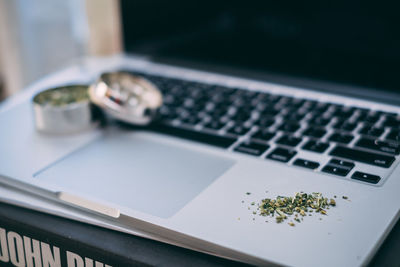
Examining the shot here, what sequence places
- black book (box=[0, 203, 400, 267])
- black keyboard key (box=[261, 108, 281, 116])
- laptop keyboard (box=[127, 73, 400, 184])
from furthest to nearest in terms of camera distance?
black keyboard key (box=[261, 108, 281, 116]) → laptop keyboard (box=[127, 73, 400, 184]) → black book (box=[0, 203, 400, 267])

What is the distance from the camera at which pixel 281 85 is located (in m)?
0.71

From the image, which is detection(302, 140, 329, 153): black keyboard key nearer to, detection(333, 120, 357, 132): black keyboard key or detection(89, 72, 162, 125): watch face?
detection(333, 120, 357, 132): black keyboard key

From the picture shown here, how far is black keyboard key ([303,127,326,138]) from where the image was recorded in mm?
562

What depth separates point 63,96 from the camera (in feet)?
2.06

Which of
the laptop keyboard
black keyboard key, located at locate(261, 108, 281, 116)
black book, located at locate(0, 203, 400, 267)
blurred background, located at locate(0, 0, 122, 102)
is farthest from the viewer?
blurred background, located at locate(0, 0, 122, 102)

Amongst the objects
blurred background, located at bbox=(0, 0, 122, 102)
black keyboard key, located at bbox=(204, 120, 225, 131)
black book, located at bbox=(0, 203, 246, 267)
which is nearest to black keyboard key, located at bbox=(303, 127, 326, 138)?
black keyboard key, located at bbox=(204, 120, 225, 131)

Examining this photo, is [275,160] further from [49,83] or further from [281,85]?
[49,83]

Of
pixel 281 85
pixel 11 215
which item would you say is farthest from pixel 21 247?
pixel 281 85

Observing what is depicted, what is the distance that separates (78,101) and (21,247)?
0.66 ft

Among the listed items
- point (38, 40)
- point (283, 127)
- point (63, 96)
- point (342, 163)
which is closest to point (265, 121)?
point (283, 127)

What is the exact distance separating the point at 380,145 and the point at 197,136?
0.21 meters

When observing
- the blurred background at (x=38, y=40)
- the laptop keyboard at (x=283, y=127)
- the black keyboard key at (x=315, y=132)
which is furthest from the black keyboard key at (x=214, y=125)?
the blurred background at (x=38, y=40)

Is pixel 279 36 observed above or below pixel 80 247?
above

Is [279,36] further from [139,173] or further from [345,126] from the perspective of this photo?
[139,173]
